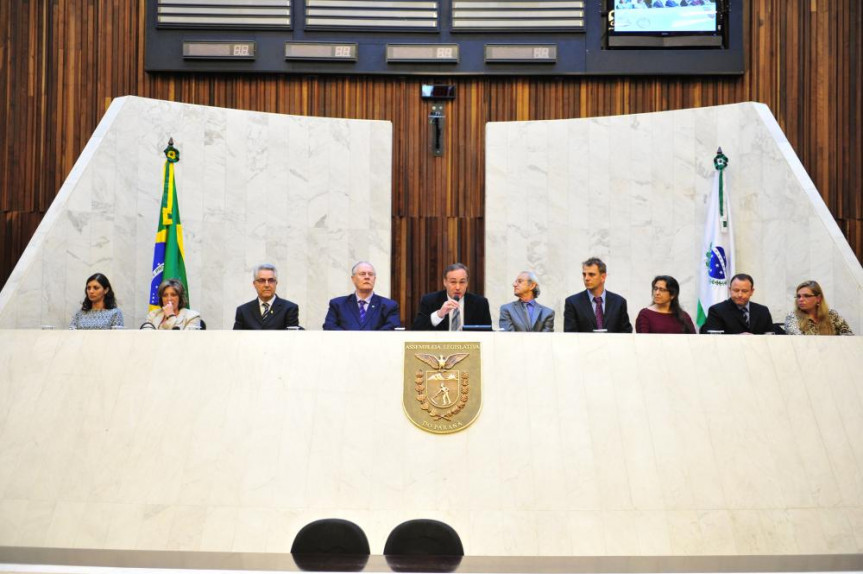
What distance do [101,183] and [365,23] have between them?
2775mm

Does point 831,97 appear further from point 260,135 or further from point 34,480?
point 34,480

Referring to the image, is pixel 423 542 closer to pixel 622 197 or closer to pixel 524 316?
pixel 524 316

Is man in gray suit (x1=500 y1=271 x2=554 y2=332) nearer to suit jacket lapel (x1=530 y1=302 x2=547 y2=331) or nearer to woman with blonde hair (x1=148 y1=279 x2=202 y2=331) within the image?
suit jacket lapel (x1=530 y1=302 x2=547 y2=331)

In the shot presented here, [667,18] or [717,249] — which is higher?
[667,18]

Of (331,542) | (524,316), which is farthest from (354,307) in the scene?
(331,542)

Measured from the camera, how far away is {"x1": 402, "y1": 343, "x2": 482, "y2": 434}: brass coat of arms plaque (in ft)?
16.8

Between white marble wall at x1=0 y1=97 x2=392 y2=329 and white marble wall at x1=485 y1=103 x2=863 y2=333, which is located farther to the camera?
white marble wall at x1=485 y1=103 x2=863 y2=333

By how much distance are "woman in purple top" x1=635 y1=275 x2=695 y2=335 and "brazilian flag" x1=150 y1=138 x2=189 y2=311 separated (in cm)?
349

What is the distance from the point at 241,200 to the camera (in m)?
8.34

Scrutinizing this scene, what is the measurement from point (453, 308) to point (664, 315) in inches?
53.3

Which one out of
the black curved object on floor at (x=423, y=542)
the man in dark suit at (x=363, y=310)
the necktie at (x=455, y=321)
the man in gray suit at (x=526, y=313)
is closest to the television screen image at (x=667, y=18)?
the man in gray suit at (x=526, y=313)

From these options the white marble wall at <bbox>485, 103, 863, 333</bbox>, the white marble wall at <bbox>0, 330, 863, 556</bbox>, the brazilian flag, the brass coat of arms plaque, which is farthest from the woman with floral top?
the white marble wall at <bbox>485, 103, 863, 333</bbox>

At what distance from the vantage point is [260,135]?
8.41 meters

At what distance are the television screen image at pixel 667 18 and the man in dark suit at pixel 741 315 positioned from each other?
3.49 meters
